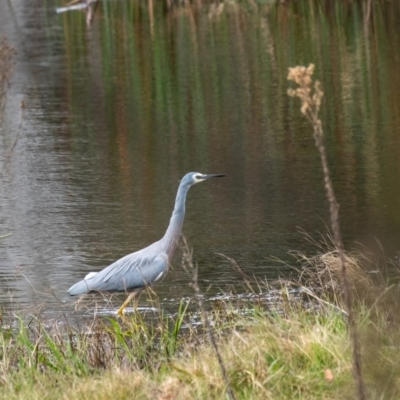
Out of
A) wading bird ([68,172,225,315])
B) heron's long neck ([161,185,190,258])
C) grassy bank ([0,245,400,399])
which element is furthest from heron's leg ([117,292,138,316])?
grassy bank ([0,245,400,399])

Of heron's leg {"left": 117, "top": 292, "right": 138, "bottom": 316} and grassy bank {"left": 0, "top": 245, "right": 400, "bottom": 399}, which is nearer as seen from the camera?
grassy bank {"left": 0, "top": 245, "right": 400, "bottom": 399}

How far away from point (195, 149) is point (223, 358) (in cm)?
775

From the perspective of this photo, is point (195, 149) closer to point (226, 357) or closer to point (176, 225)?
point (176, 225)

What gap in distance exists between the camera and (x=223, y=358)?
485 centimetres

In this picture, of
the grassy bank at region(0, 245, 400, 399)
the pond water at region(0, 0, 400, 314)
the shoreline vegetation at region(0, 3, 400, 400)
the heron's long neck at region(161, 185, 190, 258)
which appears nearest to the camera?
the shoreline vegetation at region(0, 3, 400, 400)

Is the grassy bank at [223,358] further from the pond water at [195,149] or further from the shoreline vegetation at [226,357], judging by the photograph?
the pond water at [195,149]

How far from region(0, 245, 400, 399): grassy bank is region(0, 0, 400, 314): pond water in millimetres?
493

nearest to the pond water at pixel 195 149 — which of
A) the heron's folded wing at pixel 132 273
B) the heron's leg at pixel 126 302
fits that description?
the heron's folded wing at pixel 132 273

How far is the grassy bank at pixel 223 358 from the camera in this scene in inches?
176

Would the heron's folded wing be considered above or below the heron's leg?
above

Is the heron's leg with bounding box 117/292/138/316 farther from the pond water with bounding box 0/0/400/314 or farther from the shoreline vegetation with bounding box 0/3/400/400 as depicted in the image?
the shoreline vegetation with bounding box 0/3/400/400

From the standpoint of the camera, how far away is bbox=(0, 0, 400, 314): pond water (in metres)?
8.72

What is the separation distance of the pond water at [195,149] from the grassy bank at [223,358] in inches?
19.4

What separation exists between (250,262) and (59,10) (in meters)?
23.9
